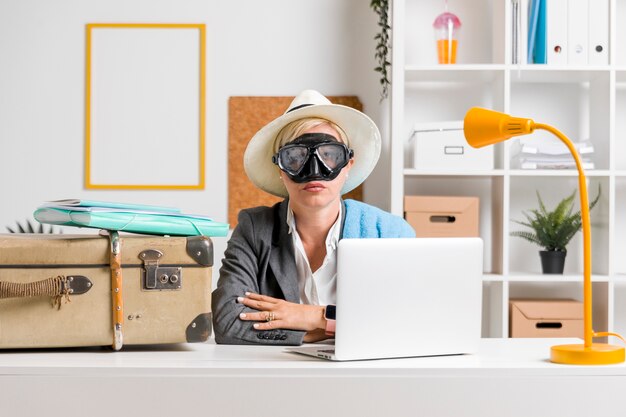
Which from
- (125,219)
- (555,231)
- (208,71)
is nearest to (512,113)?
(555,231)

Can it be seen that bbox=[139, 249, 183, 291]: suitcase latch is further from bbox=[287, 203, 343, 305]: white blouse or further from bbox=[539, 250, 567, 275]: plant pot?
bbox=[539, 250, 567, 275]: plant pot

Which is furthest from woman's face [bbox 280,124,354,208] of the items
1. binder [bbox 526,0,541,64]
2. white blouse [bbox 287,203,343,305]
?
binder [bbox 526,0,541,64]

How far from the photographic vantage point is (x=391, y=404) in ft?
4.96

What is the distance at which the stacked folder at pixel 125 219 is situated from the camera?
169 cm

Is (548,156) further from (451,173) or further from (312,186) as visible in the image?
(312,186)

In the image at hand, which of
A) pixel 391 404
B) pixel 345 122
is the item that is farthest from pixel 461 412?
pixel 345 122

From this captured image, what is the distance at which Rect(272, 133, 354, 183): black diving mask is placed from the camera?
7.51 feet

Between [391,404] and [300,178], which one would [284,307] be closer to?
[300,178]

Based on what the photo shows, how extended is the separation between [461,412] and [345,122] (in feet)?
3.97

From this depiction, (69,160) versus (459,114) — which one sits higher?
(459,114)

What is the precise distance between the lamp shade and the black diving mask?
66 centimetres

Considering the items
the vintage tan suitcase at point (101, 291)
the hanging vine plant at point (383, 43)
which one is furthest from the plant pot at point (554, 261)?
the vintage tan suitcase at point (101, 291)

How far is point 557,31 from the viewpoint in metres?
3.86

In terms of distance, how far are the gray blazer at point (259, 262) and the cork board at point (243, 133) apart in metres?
1.68
